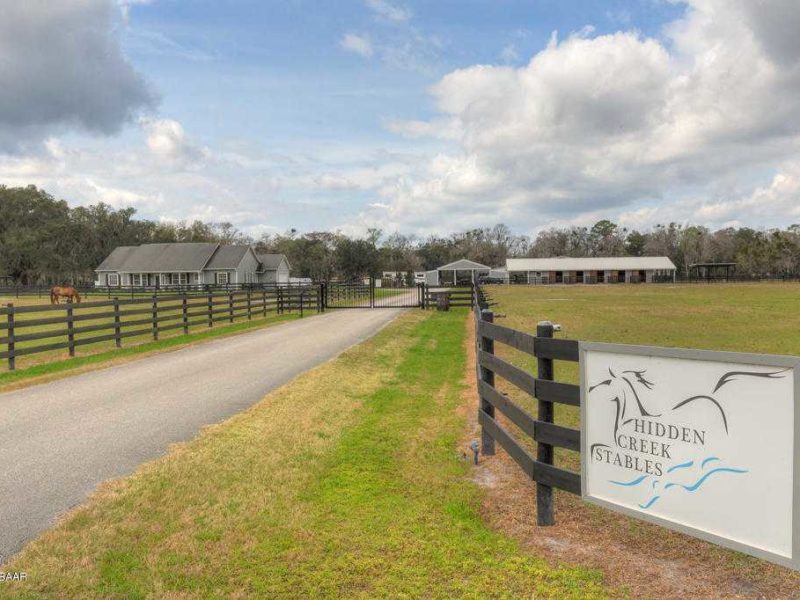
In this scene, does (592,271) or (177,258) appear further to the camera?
(592,271)

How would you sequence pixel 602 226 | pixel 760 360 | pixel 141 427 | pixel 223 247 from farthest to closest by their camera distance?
pixel 602 226, pixel 223 247, pixel 141 427, pixel 760 360

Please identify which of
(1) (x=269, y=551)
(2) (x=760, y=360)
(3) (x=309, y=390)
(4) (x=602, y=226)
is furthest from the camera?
(4) (x=602, y=226)

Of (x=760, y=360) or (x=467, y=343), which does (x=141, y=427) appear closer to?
(x=760, y=360)

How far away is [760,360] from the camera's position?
2977mm

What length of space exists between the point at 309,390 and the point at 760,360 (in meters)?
7.29

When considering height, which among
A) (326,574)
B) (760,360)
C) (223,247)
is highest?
(223,247)

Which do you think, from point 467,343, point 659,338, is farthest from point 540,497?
point 659,338

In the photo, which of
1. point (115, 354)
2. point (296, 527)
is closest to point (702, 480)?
point (296, 527)

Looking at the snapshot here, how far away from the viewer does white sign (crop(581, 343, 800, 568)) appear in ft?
9.68

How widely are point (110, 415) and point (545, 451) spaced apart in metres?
6.34

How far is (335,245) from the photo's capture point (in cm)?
10081

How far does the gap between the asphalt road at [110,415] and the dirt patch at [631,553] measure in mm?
3745

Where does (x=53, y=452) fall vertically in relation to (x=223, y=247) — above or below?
below

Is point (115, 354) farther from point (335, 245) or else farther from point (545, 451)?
point (335, 245)
